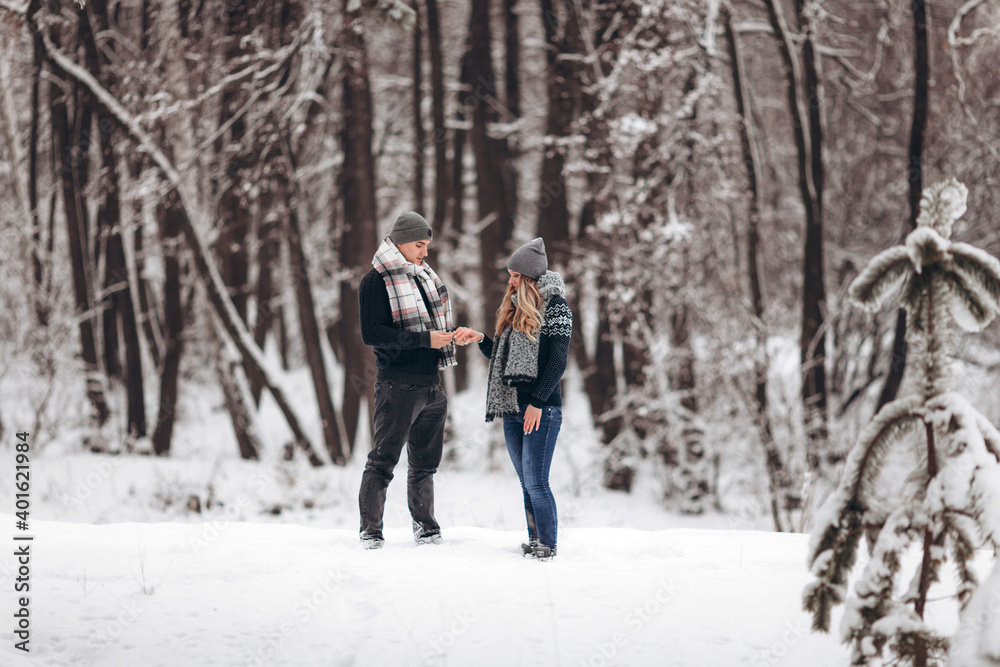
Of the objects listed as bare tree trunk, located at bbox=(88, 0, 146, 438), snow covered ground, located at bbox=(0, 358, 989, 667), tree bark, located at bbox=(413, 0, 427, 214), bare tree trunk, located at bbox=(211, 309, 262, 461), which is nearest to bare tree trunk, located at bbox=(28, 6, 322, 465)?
bare tree trunk, located at bbox=(211, 309, 262, 461)

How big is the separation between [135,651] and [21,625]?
0.58m

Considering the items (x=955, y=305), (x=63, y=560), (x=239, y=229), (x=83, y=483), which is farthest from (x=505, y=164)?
(x=955, y=305)

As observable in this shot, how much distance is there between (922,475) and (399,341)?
2.78m

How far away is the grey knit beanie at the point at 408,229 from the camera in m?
4.90

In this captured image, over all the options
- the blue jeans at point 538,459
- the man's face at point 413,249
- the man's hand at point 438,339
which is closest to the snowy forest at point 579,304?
the blue jeans at point 538,459

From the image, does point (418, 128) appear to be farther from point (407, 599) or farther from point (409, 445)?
point (407, 599)

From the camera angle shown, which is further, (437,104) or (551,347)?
(437,104)

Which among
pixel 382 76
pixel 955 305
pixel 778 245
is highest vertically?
pixel 382 76

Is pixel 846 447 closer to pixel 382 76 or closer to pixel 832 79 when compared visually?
pixel 832 79

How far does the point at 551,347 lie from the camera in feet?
15.4

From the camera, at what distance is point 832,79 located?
472 inches

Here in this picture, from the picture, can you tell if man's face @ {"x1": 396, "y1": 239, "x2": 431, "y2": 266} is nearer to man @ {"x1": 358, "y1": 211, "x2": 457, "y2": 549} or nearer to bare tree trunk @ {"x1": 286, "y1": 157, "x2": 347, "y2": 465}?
man @ {"x1": 358, "y1": 211, "x2": 457, "y2": 549}

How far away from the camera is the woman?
468 centimetres

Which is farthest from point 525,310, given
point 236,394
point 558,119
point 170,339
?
point 170,339
